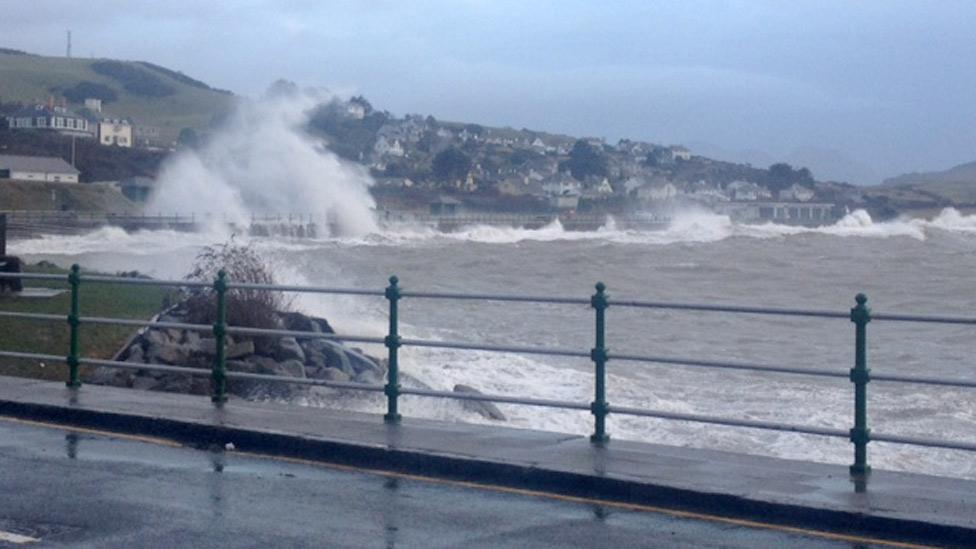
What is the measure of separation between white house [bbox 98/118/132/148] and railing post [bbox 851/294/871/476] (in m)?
57.2

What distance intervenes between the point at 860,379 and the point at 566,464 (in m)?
2.24

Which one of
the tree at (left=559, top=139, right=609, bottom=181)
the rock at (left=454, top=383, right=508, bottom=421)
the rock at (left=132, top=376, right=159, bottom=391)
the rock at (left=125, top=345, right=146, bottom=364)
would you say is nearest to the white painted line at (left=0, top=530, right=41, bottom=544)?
the rock at (left=132, top=376, right=159, bottom=391)

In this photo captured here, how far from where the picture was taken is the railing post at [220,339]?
12.9 metres

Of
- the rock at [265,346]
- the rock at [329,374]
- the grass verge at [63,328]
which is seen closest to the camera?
the grass verge at [63,328]

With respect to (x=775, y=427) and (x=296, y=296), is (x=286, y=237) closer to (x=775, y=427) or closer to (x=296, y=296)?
(x=296, y=296)

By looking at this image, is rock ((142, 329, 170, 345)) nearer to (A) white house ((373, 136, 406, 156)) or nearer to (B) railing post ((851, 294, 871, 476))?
(B) railing post ((851, 294, 871, 476))

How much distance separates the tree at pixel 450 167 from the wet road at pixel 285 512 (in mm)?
63845

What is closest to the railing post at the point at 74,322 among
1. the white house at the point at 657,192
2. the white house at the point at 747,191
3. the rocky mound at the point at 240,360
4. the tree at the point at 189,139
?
the rocky mound at the point at 240,360

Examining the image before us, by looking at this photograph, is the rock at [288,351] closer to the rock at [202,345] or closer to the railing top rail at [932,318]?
the rock at [202,345]

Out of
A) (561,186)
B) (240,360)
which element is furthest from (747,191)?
(240,360)

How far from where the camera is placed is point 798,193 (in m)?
75.7

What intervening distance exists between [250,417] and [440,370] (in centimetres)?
1197

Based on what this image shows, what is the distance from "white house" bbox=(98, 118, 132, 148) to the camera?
66688 millimetres

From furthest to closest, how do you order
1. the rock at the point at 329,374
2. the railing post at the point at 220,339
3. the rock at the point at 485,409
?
the rock at the point at 329,374 → the rock at the point at 485,409 → the railing post at the point at 220,339
